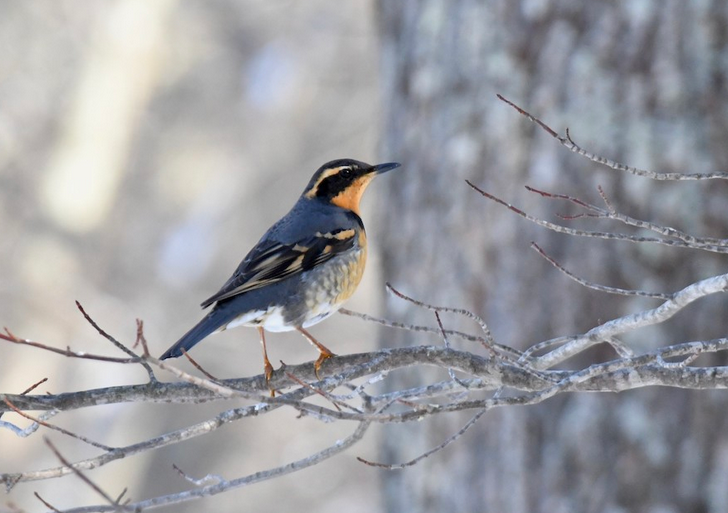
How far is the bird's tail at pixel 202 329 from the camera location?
3.51 metres

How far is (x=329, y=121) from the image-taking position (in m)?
16.9

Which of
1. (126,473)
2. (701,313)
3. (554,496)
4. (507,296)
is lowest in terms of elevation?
(554,496)

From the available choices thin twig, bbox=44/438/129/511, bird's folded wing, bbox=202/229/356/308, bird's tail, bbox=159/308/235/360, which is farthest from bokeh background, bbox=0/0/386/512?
thin twig, bbox=44/438/129/511

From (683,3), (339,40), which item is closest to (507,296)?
(683,3)

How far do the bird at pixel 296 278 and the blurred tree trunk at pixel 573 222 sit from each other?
0.78 m

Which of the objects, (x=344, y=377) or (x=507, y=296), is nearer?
(x=344, y=377)

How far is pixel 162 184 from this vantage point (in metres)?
15.9

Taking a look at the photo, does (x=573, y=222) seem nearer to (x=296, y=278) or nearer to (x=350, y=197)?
(x=350, y=197)

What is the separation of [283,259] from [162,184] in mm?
11839

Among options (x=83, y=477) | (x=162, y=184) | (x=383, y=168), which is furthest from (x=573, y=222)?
(x=162, y=184)

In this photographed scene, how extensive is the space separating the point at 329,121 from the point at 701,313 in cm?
1253

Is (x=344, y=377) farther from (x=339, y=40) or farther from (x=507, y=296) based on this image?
(x=339, y=40)

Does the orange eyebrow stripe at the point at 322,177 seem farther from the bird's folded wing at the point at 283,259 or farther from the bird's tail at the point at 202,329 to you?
the bird's tail at the point at 202,329

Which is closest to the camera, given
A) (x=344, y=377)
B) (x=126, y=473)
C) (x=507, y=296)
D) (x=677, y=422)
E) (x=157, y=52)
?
(x=344, y=377)
